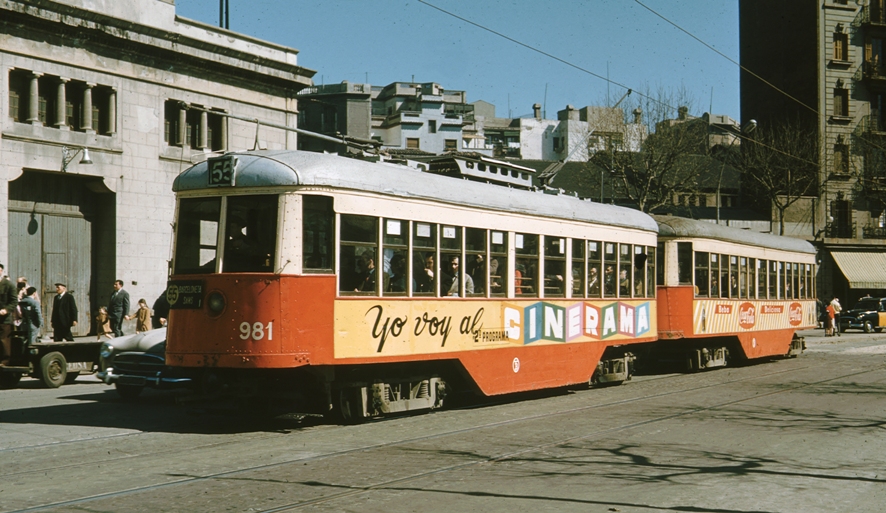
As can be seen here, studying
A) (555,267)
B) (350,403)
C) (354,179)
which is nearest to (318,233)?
(354,179)

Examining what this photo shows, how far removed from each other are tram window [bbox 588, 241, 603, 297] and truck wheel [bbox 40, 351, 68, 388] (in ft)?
30.0

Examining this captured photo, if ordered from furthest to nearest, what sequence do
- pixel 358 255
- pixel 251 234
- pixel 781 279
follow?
pixel 781 279
pixel 358 255
pixel 251 234

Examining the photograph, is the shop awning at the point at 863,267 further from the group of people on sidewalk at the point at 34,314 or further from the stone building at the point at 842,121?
the group of people on sidewalk at the point at 34,314

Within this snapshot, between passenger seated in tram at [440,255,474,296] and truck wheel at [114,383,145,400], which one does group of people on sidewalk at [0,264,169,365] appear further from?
passenger seated in tram at [440,255,474,296]

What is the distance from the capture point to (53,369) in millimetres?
17375

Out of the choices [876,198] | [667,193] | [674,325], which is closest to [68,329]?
[674,325]

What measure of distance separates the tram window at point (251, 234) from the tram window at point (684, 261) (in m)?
12.4

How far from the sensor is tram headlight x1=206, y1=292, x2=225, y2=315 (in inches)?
439

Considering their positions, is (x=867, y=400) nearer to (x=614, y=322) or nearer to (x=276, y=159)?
(x=614, y=322)

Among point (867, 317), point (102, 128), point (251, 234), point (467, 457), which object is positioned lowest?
point (467, 457)

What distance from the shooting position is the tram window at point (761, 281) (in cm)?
2517

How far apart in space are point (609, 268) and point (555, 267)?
6.69 feet

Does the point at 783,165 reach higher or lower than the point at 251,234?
higher

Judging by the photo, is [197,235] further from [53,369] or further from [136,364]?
[53,369]
